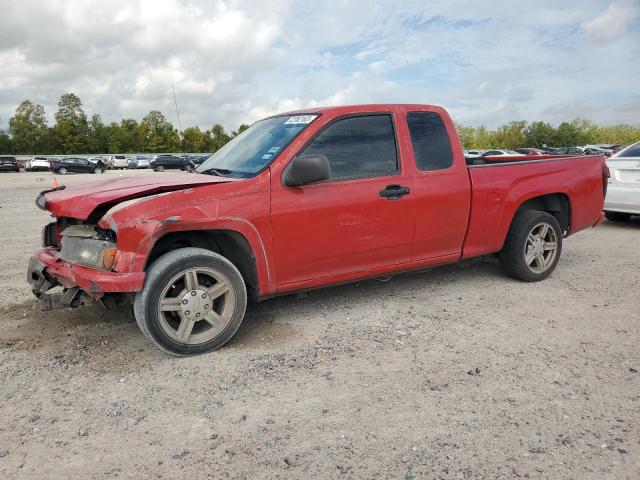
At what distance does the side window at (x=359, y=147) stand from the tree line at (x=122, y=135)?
237 feet

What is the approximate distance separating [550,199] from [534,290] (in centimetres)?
109

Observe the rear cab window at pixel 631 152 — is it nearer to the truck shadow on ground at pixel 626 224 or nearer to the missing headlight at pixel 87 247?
the truck shadow on ground at pixel 626 224

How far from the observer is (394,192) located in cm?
435

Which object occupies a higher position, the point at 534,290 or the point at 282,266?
the point at 282,266

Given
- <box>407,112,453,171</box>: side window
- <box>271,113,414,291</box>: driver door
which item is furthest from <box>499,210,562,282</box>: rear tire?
<box>271,113,414,291</box>: driver door

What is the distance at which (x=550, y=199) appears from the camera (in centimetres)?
558

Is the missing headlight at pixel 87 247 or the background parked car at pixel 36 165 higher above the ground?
the missing headlight at pixel 87 247

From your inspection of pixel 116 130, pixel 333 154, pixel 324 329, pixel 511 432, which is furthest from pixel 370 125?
pixel 116 130

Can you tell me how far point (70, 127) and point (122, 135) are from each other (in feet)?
26.8

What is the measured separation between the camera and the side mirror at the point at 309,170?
376 cm

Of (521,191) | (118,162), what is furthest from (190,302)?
(118,162)

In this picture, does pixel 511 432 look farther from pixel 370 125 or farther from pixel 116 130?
pixel 116 130

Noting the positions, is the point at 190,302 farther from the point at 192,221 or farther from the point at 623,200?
the point at 623,200

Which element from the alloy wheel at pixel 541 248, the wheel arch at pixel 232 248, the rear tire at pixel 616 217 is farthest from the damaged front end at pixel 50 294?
the rear tire at pixel 616 217
